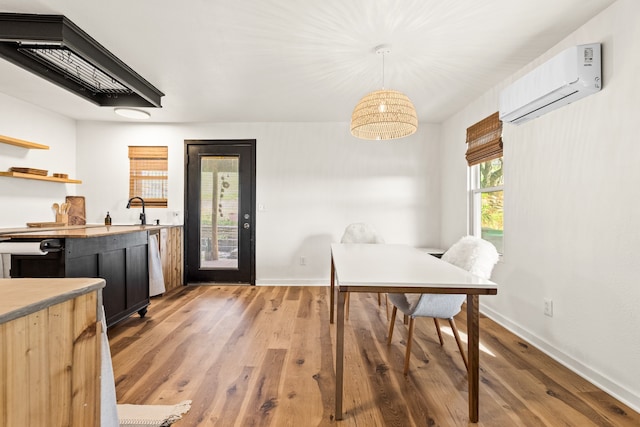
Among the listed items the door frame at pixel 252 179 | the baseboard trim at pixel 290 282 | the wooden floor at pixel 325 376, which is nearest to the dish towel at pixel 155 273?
the wooden floor at pixel 325 376

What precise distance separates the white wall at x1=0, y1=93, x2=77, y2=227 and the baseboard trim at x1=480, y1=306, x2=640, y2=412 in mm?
5339

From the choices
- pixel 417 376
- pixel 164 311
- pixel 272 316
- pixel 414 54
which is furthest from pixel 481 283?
pixel 164 311

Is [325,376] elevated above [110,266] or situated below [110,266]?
below

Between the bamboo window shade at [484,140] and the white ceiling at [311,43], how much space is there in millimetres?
→ 345

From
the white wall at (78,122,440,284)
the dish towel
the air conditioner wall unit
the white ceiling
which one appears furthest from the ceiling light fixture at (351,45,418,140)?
the dish towel

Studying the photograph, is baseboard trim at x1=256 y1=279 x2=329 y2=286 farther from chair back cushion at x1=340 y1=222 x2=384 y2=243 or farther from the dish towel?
the dish towel

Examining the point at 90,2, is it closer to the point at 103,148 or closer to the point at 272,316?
the point at 272,316

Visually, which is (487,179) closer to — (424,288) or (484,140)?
(484,140)

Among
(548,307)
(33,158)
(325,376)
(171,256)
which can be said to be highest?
(33,158)

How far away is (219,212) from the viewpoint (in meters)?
4.57

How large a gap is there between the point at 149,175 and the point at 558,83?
15.6ft

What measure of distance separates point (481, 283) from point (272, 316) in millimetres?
2186

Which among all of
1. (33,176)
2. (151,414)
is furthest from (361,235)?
(33,176)

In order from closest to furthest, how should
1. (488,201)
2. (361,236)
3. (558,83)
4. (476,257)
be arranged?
(476,257), (558,83), (488,201), (361,236)
